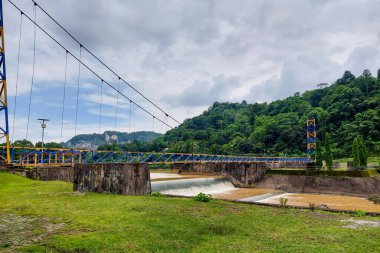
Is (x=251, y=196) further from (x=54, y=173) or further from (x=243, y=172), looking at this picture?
(x=54, y=173)

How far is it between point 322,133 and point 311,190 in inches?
2454

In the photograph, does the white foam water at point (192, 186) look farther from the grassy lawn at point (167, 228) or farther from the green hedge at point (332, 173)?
the grassy lawn at point (167, 228)

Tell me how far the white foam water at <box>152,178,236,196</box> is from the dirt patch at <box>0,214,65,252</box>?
550 inches

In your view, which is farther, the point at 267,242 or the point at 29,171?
the point at 29,171

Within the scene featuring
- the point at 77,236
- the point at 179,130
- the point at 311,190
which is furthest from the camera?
the point at 179,130

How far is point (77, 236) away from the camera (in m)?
7.88

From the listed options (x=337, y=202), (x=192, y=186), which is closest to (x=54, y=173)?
(x=192, y=186)

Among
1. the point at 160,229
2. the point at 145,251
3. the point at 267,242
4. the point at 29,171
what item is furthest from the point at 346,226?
the point at 29,171

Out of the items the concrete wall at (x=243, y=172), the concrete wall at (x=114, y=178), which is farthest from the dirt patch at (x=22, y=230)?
the concrete wall at (x=243, y=172)

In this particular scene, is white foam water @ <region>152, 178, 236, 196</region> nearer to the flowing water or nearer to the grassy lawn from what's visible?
the flowing water

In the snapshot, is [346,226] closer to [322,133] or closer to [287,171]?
[287,171]

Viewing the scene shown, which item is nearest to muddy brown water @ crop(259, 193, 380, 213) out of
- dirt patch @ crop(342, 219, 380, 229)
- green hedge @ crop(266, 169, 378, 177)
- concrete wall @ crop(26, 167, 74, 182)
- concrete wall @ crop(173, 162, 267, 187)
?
green hedge @ crop(266, 169, 378, 177)

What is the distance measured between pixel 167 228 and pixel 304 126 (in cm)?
8730

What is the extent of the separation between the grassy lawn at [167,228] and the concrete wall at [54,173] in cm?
1089
